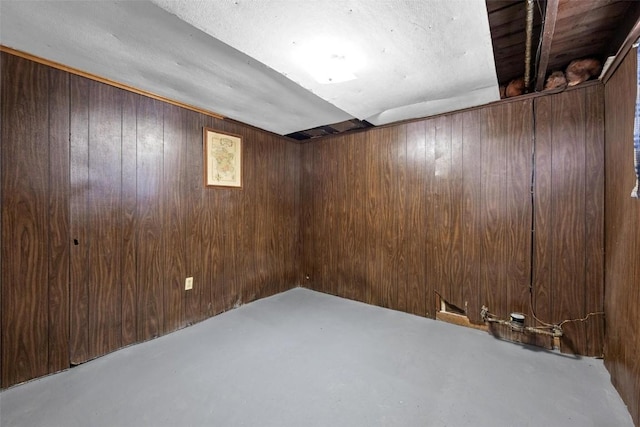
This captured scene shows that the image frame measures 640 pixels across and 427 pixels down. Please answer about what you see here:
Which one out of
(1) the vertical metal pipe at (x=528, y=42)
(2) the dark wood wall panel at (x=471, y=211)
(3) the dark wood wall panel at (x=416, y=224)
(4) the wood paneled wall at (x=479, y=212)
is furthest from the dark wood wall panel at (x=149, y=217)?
(2) the dark wood wall panel at (x=471, y=211)

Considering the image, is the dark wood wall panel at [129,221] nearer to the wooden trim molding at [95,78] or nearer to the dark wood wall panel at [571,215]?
the wooden trim molding at [95,78]

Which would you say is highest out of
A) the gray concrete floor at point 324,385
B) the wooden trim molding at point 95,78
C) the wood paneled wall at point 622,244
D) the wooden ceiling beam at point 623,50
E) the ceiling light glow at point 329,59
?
the wooden trim molding at point 95,78

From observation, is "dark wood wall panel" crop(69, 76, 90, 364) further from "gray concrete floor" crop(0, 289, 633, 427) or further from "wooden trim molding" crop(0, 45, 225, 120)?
"gray concrete floor" crop(0, 289, 633, 427)

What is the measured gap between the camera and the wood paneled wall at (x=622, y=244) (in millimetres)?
1290

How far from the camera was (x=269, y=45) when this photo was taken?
139 cm

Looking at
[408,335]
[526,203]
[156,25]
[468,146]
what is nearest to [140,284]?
[156,25]

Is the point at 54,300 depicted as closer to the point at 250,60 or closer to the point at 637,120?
the point at 250,60

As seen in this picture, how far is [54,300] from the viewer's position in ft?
5.36

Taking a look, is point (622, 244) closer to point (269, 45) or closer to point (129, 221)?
point (269, 45)

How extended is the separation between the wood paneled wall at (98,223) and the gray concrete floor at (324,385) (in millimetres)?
244

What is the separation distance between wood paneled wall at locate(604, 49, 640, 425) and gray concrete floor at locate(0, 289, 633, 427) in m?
0.16

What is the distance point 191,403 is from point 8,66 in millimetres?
2217

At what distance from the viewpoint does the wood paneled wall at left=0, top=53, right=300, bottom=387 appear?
1.52m

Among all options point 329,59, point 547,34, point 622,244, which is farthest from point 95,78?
point 622,244
